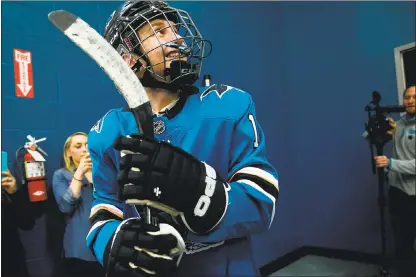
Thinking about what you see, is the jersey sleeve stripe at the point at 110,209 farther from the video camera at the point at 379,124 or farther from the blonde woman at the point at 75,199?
the video camera at the point at 379,124

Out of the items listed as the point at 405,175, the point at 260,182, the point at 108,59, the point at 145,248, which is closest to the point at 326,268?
the point at 405,175

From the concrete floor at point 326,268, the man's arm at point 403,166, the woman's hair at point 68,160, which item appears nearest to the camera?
the woman's hair at point 68,160

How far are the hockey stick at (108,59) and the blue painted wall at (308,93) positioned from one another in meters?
0.82

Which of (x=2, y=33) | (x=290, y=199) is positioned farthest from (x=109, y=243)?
(x=290, y=199)

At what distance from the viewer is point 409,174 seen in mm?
1655

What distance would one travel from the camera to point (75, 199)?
120cm

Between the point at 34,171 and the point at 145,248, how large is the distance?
2.97 feet

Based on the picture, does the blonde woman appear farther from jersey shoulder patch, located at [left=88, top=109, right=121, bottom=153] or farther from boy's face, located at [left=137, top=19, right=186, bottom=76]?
boy's face, located at [left=137, top=19, right=186, bottom=76]

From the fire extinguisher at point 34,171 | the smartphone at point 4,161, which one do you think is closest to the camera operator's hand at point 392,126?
the fire extinguisher at point 34,171

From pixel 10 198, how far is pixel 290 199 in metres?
1.48

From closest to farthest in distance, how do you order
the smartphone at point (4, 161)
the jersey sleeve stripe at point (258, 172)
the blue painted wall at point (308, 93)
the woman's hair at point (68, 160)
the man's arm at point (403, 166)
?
the jersey sleeve stripe at point (258, 172)
the smartphone at point (4, 161)
the woman's hair at point (68, 160)
the blue painted wall at point (308, 93)
the man's arm at point (403, 166)

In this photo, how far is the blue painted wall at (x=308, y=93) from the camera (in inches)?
58.4

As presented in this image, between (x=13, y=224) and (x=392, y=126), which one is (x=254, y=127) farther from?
(x=392, y=126)

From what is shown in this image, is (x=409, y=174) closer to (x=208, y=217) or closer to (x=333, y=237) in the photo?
(x=333, y=237)
